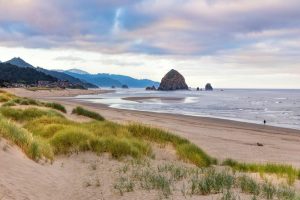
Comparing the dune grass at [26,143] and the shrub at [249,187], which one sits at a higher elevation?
the dune grass at [26,143]

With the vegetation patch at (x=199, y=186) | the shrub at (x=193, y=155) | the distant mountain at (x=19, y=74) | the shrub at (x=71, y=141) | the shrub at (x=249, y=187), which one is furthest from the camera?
the distant mountain at (x=19, y=74)

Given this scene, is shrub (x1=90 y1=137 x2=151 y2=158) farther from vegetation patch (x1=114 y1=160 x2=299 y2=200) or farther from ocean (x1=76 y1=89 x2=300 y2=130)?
ocean (x1=76 y1=89 x2=300 y2=130)

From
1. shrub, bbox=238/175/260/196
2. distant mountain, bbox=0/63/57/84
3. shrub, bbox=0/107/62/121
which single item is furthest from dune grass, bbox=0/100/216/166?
distant mountain, bbox=0/63/57/84

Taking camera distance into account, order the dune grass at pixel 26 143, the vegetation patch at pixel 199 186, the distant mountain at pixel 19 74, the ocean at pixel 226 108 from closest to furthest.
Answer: the vegetation patch at pixel 199 186, the dune grass at pixel 26 143, the ocean at pixel 226 108, the distant mountain at pixel 19 74

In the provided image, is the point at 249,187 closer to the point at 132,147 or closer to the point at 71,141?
the point at 132,147

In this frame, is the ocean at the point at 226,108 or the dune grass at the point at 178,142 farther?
the ocean at the point at 226,108

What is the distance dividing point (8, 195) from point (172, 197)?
126 inches

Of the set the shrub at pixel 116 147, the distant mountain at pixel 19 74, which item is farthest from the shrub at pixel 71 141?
the distant mountain at pixel 19 74

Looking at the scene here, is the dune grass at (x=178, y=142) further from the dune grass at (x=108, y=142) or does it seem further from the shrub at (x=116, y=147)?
the shrub at (x=116, y=147)

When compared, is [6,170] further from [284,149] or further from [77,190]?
[284,149]

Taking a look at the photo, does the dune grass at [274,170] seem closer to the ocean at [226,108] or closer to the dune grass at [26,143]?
the dune grass at [26,143]

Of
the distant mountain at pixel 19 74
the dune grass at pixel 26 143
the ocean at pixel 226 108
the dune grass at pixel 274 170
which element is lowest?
the ocean at pixel 226 108

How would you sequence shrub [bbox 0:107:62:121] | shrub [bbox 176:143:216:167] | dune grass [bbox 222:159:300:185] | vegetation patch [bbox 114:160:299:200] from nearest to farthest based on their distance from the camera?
vegetation patch [bbox 114:160:299:200]
dune grass [bbox 222:159:300:185]
shrub [bbox 176:143:216:167]
shrub [bbox 0:107:62:121]

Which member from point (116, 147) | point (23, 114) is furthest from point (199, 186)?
point (23, 114)
